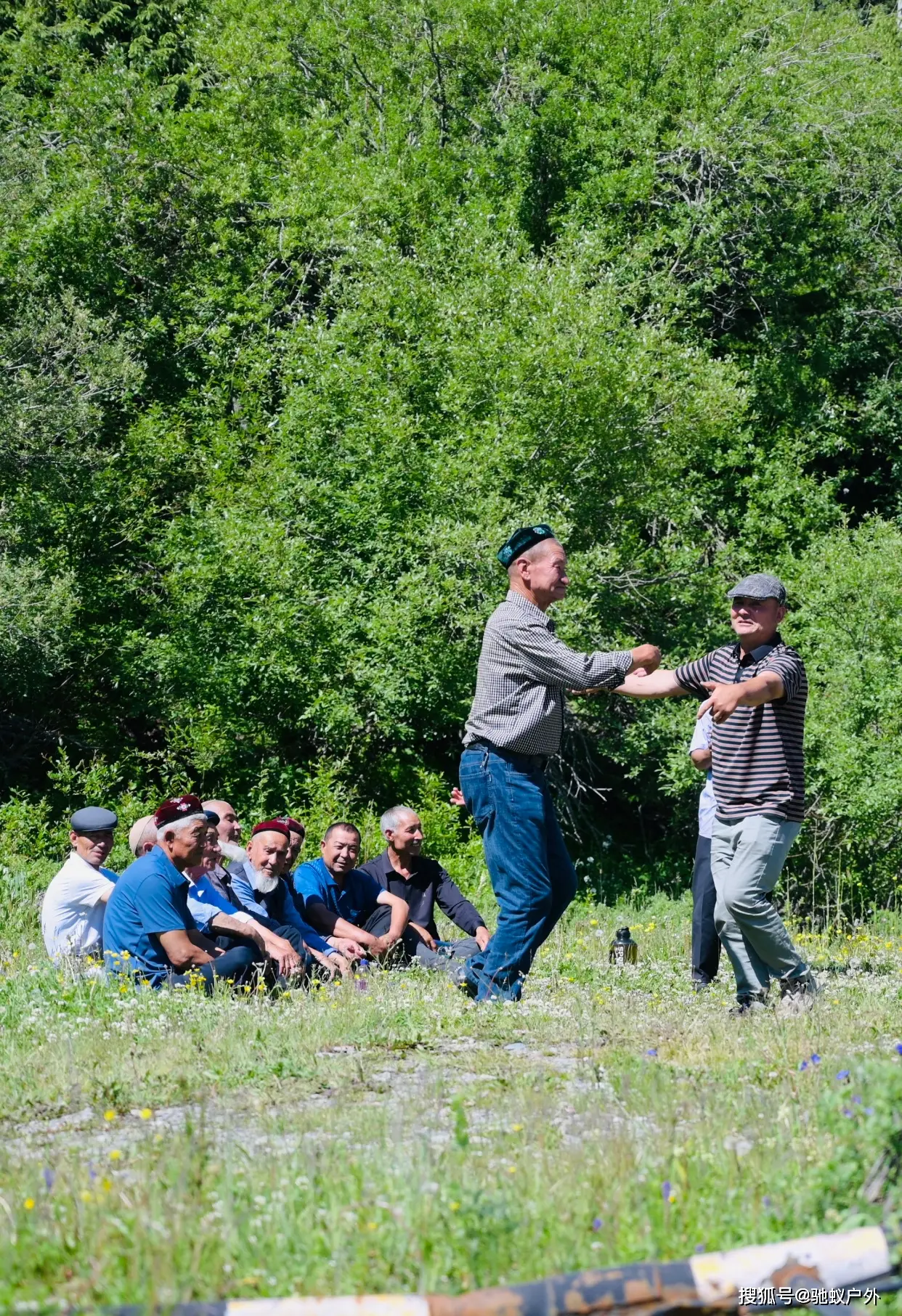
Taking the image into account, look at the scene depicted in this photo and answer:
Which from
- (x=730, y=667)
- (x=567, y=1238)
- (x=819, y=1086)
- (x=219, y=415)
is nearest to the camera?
(x=567, y=1238)

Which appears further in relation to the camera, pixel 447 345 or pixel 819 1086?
pixel 447 345

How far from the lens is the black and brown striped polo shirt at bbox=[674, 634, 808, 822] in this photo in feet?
18.5

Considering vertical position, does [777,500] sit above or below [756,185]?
below

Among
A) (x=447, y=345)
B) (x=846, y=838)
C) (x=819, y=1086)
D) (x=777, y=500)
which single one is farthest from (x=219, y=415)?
(x=819, y=1086)

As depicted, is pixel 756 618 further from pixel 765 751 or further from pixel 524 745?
pixel 524 745

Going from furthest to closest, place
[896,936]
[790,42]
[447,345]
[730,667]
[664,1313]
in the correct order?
[790,42] → [447,345] → [896,936] → [730,667] → [664,1313]

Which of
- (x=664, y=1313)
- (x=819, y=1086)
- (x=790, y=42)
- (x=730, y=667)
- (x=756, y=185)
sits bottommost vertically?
(x=819, y=1086)

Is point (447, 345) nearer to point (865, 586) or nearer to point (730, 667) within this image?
point (865, 586)

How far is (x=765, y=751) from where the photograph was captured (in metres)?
5.69

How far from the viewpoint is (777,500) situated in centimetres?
1784

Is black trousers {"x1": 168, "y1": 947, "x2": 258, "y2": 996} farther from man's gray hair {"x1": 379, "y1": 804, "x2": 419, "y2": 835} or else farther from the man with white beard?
man's gray hair {"x1": 379, "y1": 804, "x2": 419, "y2": 835}

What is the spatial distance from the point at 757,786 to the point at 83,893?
12.2ft

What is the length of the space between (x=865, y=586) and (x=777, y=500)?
12.1 ft

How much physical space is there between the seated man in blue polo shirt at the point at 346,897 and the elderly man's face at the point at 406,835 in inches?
9.5
